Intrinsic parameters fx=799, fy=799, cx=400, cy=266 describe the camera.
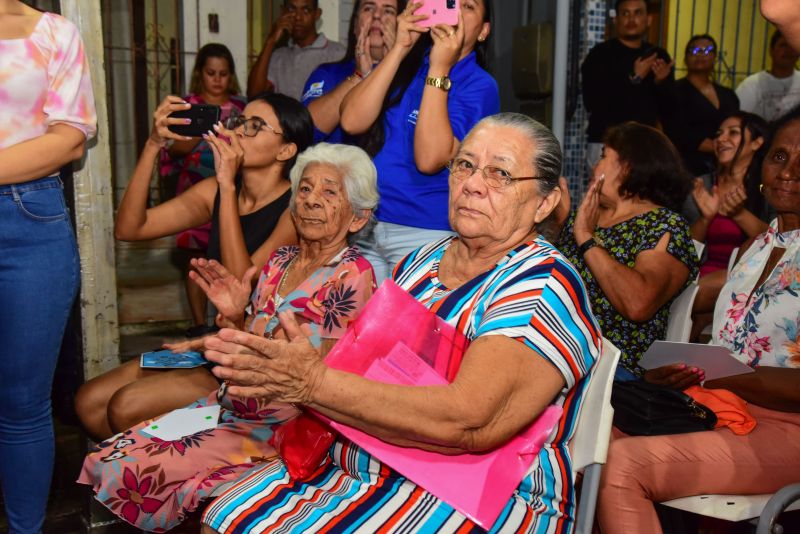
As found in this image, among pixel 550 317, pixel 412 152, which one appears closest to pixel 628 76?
pixel 412 152

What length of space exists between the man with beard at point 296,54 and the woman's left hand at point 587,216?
2542 millimetres

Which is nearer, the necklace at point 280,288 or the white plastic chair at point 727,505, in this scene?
the white plastic chair at point 727,505

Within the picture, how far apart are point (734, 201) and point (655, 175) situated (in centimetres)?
99

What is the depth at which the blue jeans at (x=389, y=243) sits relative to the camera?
2.71 meters

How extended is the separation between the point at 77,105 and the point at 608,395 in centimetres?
169

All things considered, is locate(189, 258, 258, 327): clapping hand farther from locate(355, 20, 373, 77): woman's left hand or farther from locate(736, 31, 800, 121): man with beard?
locate(736, 31, 800, 121): man with beard

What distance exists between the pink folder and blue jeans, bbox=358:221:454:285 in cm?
113

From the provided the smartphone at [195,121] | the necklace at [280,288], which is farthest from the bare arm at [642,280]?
the smartphone at [195,121]

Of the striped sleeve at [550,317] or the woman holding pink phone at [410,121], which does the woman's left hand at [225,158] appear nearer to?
the woman holding pink phone at [410,121]

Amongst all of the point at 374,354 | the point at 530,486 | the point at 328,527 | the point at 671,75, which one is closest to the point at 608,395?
the point at 530,486

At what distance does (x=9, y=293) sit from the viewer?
7.39 ft

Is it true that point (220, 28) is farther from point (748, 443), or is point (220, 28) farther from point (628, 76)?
point (748, 443)

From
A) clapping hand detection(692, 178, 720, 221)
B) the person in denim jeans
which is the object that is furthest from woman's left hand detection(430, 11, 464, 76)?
clapping hand detection(692, 178, 720, 221)

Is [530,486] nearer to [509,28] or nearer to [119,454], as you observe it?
[119,454]
